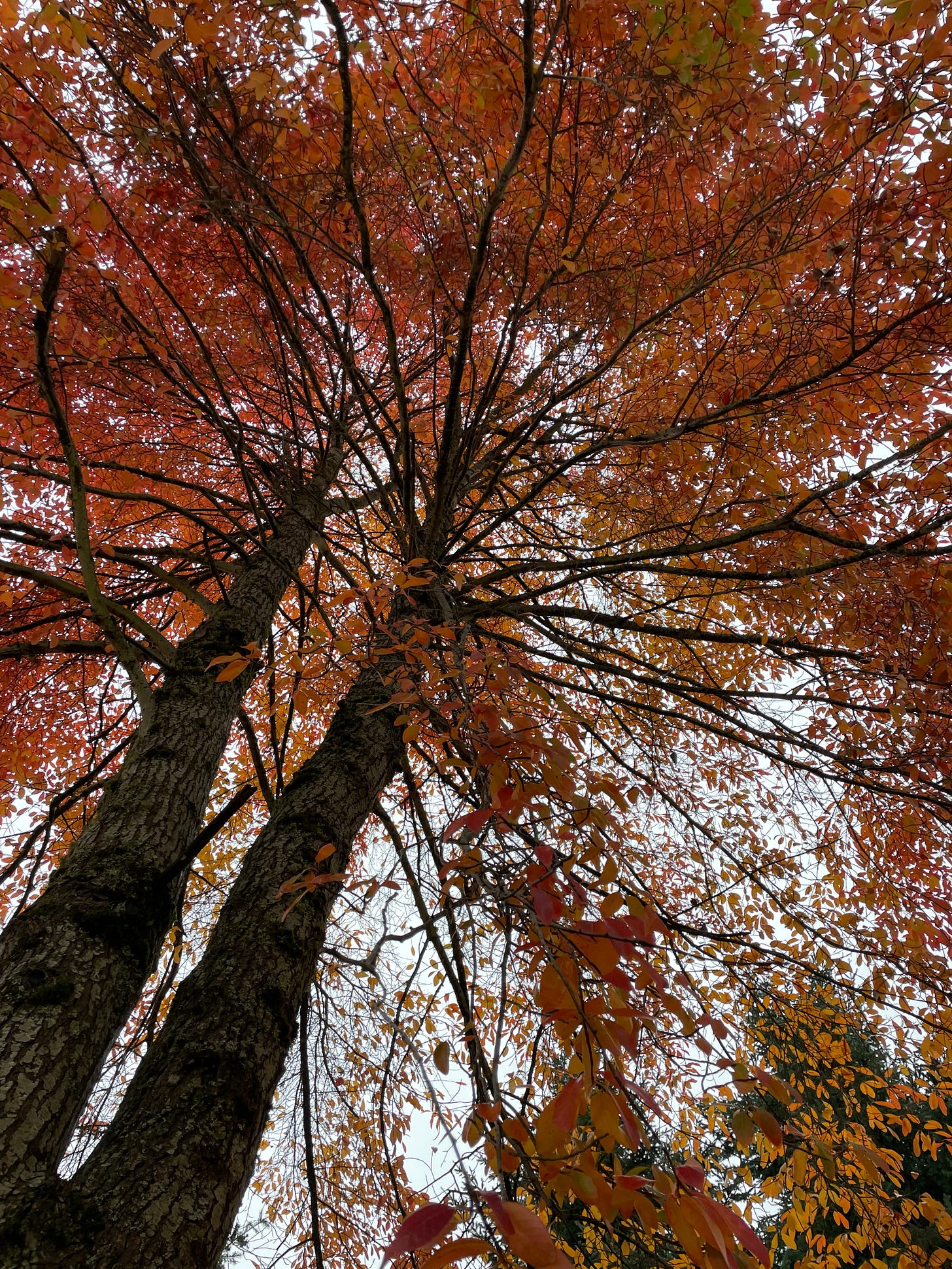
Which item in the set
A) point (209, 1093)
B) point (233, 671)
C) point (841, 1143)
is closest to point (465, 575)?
point (233, 671)

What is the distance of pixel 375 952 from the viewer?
4.88ft

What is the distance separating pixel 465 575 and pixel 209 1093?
7.22ft

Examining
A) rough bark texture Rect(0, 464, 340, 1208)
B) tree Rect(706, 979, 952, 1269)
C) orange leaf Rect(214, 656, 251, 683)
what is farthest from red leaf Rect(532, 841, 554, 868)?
tree Rect(706, 979, 952, 1269)

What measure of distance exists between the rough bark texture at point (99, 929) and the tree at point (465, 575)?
1cm

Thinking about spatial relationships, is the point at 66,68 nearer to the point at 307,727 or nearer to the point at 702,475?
the point at 702,475

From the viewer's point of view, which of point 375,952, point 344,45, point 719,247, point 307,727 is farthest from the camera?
point 307,727

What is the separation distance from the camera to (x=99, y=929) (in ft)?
6.16

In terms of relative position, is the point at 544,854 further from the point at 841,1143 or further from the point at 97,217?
the point at 841,1143

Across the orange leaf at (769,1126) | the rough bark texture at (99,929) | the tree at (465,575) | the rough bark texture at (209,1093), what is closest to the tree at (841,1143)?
the tree at (465,575)

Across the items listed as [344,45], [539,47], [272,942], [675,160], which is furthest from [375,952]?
[539,47]

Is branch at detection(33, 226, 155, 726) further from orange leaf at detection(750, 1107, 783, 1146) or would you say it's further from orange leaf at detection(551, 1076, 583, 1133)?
orange leaf at detection(750, 1107, 783, 1146)

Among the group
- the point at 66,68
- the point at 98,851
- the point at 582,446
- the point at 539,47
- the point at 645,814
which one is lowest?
the point at 98,851

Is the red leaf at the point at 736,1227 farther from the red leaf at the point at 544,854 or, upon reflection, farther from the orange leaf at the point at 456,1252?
the red leaf at the point at 544,854

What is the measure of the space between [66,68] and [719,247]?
3.64 m
